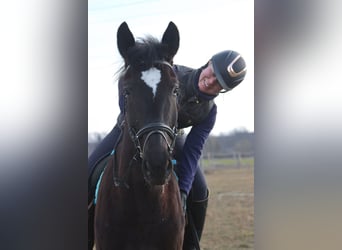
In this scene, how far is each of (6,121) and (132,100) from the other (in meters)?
0.32

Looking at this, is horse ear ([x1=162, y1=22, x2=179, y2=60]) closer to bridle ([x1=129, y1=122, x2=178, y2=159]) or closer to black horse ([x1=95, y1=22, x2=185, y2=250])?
black horse ([x1=95, y1=22, x2=185, y2=250])

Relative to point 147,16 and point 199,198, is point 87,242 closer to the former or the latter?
point 199,198

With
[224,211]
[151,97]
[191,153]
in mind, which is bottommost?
[224,211]

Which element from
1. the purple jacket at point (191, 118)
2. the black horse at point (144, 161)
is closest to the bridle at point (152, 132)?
the black horse at point (144, 161)

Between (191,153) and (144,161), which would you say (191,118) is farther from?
(144,161)

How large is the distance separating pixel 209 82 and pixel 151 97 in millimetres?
134

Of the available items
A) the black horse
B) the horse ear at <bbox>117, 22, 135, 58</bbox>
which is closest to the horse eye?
the black horse

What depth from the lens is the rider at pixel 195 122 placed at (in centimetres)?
77

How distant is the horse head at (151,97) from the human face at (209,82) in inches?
2.5

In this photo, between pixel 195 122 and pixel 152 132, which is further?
pixel 195 122

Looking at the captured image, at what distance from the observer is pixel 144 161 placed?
751 mm

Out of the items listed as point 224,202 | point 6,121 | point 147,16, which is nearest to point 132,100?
point 147,16

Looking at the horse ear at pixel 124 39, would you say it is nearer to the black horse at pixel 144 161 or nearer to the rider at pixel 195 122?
the black horse at pixel 144 161

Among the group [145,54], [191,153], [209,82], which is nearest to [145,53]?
[145,54]
